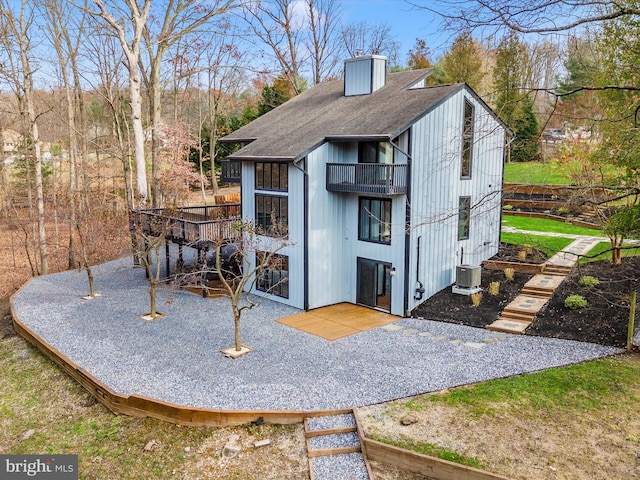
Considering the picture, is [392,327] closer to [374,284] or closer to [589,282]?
[374,284]

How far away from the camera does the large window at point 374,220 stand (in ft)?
49.1

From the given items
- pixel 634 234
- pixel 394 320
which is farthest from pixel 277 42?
pixel 634 234

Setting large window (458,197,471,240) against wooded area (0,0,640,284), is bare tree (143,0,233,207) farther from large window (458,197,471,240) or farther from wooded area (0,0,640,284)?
large window (458,197,471,240)

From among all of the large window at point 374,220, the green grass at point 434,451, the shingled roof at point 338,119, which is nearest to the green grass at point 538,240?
the large window at point 374,220

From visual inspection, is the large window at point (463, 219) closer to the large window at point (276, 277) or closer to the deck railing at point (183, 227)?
the large window at point (276, 277)

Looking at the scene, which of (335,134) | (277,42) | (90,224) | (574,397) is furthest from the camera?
(277,42)

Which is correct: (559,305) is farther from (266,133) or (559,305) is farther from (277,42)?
(277,42)

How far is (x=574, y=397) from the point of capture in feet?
30.3

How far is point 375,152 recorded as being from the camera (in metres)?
15.2

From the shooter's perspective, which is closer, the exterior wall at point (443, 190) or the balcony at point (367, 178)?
the balcony at point (367, 178)

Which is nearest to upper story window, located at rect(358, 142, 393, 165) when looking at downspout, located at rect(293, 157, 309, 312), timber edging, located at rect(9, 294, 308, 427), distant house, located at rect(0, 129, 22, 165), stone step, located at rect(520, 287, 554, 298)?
downspout, located at rect(293, 157, 309, 312)

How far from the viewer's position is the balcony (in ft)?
46.1

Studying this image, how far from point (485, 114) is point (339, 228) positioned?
6.51 metres

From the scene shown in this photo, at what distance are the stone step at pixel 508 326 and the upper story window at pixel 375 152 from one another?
18.1 feet
